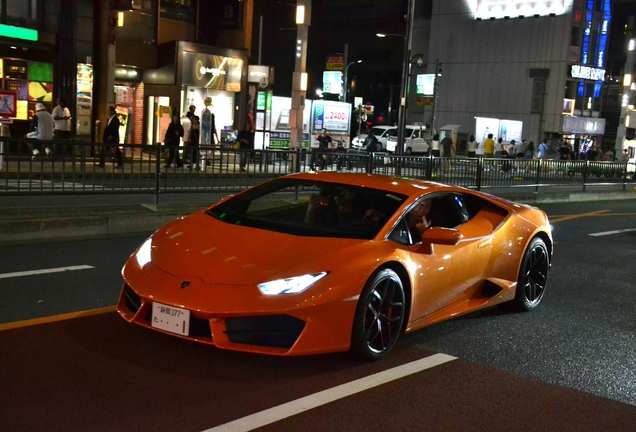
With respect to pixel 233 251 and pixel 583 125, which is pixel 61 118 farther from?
pixel 583 125

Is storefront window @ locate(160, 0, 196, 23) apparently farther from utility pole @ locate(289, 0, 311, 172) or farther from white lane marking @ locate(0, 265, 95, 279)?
white lane marking @ locate(0, 265, 95, 279)

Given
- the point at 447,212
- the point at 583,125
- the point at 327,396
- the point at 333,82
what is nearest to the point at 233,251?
the point at 327,396

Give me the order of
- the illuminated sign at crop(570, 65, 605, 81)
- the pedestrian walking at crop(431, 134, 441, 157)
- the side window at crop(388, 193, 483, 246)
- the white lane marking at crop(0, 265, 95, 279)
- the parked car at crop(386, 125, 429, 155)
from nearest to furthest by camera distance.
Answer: the side window at crop(388, 193, 483, 246) → the white lane marking at crop(0, 265, 95, 279) → the pedestrian walking at crop(431, 134, 441, 157) → the parked car at crop(386, 125, 429, 155) → the illuminated sign at crop(570, 65, 605, 81)

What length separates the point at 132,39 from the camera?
1019 inches

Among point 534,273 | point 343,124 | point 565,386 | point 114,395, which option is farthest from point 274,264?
point 343,124

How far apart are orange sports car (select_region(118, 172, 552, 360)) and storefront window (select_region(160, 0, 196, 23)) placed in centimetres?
2121

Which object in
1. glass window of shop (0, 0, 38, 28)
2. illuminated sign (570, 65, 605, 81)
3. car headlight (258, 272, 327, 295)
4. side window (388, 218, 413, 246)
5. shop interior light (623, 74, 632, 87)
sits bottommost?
car headlight (258, 272, 327, 295)

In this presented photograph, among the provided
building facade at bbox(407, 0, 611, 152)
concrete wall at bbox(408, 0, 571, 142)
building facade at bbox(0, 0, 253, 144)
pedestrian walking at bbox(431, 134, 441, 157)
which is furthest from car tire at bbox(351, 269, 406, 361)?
concrete wall at bbox(408, 0, 571, 142)

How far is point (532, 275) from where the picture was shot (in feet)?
24.6

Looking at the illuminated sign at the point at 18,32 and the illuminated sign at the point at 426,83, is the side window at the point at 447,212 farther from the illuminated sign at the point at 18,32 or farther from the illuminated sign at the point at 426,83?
the illuminated sign at the point at 426,83

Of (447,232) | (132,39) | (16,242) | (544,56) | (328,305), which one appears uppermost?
(544,56)

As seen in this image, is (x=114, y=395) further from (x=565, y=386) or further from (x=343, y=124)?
(x=343, y=124)

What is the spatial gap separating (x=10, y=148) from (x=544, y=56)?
49.0 meters

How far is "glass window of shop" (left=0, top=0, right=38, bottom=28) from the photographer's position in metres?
20.5
